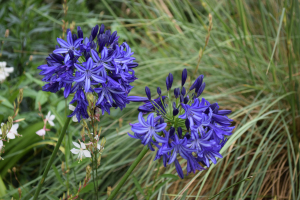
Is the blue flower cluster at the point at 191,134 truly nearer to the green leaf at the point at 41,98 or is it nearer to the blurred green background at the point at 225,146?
the blurred green background at the point at 225,146

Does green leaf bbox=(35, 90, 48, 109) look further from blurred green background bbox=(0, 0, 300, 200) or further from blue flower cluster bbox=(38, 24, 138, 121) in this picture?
blue flower cluster bbox=(38, 24, 138, 121)

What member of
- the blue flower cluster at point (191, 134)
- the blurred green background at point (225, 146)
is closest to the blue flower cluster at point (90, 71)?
the blue flower cluster at point (191, 134)

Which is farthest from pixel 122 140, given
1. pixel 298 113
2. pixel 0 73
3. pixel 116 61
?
pixel 298 113

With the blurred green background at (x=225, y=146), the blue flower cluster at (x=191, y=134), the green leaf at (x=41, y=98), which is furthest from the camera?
the green leaf at (x=41, y=98)

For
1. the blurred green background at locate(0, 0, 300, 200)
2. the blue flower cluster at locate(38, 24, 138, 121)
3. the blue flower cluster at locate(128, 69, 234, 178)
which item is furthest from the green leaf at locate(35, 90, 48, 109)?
the blue flower cluster at locate(128, 69, 234, 178)

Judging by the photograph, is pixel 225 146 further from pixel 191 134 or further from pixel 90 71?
pixel 90 71

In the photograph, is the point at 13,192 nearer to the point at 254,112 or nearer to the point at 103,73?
the point at 103,73

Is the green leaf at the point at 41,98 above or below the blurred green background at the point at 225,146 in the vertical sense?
above

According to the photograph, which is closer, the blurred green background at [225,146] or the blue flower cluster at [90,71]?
the blue flower cluster at [90,71]
